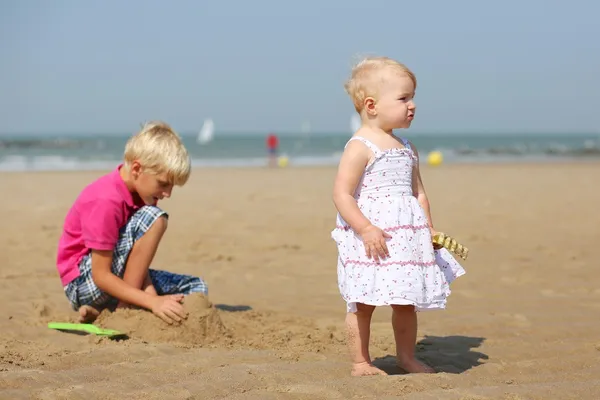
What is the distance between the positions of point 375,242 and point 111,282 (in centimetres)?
161

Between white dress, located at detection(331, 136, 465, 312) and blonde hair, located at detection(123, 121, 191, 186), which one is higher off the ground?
blonde hair, located at detection(123, 121, 191, 186)

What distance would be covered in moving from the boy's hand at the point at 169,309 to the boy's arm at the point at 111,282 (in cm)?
5

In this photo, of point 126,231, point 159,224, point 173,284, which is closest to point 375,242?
point 159,224

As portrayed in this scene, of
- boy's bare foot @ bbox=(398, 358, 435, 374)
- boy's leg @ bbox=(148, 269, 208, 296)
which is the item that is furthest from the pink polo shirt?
boy's bare foot @ bbox=(398, 358, 435, 374)

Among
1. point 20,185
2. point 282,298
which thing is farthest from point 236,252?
point 20,185

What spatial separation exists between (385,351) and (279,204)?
6.62 m

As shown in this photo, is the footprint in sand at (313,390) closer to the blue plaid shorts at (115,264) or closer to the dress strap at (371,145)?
the dress strap at (371,145)

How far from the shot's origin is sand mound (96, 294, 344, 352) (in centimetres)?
385

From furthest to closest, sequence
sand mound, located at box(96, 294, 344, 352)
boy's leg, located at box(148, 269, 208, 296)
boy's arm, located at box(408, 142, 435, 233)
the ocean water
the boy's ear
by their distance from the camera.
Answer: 1. the ocean water
2. boy's leg, located at box(148, 269, 208, 296)
3. the boy's ear
4. sand mound, located at box(96, 294, 344, 352)
5. boy's arm, located at box(408, 142, 435, 233)

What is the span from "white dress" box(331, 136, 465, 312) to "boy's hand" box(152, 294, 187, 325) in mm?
1038

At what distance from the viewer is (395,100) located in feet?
10.9

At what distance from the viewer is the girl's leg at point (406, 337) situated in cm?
337

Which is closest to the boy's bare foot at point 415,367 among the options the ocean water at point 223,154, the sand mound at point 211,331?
the sand mound at point 211,331

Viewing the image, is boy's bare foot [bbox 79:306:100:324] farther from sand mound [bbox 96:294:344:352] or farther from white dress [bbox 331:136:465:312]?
white dress [bbox 331:136:465:312]
